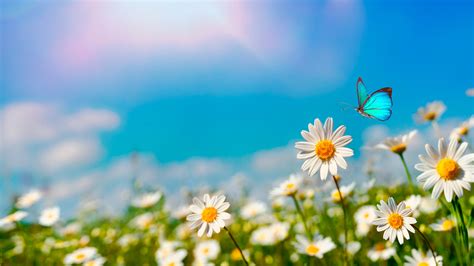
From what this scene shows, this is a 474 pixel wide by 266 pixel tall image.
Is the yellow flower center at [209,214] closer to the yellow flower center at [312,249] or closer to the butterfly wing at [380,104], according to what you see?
the butterfly wing at [380,104]

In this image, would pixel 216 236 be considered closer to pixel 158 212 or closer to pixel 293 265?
pixel 158 212

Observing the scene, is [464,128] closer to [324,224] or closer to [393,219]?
[324,224]

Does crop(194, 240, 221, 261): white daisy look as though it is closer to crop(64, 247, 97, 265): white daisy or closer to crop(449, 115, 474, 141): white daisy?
crop(64, 247, 97, 265): white daisy

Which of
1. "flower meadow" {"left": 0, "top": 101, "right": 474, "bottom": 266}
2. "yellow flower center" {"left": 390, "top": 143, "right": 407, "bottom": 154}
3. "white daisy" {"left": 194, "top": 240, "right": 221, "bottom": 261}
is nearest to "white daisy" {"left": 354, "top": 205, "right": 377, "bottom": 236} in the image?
"flower meadow" {"left": 0, "top": 101, "right": 474, "bottom": 266}

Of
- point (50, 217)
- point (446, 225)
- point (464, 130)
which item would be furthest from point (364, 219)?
point (50, 217)

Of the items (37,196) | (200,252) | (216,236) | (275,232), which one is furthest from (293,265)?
(37,196)

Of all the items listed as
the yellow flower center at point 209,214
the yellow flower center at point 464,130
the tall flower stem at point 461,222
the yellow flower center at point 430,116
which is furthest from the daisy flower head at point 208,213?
the yellow flower center at point 430,116

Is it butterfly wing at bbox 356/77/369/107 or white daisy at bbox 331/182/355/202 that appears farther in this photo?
white daisy at bbox 331/182/355/202
